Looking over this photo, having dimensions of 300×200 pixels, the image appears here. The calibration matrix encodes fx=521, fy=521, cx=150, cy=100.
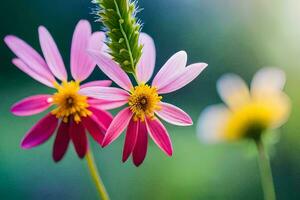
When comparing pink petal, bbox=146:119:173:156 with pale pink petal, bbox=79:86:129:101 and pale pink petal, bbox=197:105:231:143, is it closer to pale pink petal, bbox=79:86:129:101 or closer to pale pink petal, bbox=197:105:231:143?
pale pink petal, bbox=79:86:129:101

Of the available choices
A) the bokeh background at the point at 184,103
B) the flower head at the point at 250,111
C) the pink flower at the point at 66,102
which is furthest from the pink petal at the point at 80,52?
the bokeh background at the point at 184,103

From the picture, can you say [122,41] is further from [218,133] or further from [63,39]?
[63,39]

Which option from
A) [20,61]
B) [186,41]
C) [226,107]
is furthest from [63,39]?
[20,61]

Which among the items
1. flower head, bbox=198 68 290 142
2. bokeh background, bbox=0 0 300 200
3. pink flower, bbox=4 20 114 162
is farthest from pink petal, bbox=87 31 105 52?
bokeh background, bbox=0 0 300 200

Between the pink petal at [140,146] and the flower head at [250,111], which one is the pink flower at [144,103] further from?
the flower head at [250,111]

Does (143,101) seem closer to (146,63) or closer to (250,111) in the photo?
(146,63)

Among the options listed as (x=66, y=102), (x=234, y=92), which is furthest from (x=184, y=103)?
(x=66, y=102)
